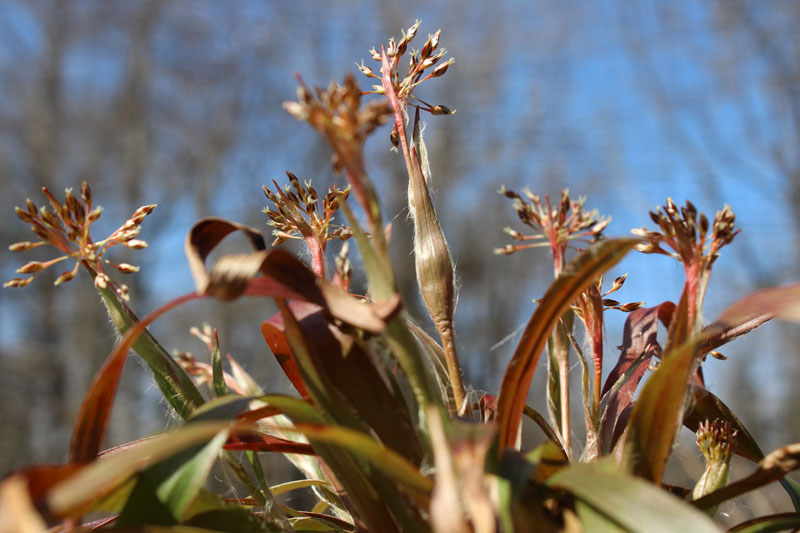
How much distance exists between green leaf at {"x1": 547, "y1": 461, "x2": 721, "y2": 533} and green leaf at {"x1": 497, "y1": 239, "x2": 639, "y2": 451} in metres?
0.12

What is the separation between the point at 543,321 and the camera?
0.55 meters

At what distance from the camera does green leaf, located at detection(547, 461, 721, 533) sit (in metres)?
0.38

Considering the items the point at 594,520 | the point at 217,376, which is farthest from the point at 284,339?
the point at 594,520

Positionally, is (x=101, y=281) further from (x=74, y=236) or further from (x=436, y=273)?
(x=436, y=273)

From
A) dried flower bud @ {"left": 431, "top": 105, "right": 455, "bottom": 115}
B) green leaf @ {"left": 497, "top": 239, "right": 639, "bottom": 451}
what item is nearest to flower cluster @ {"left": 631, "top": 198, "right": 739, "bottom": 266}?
green leaf @ {"left": 497, "top": 239, "right": 639, "bottom": 451}

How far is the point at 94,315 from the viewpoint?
30.2ft

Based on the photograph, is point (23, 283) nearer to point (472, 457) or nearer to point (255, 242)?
point (255, 242)

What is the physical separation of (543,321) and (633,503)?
18 cm

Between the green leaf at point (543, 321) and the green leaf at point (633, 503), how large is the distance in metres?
0.12

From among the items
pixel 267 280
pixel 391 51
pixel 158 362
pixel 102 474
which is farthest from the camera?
pixel 391 51

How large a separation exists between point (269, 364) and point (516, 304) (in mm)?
5897

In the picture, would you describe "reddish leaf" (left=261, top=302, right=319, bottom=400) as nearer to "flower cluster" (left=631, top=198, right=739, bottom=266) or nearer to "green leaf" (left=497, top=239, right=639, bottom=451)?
"green leaf" (left=497, top=239, right=639, bottom=451)

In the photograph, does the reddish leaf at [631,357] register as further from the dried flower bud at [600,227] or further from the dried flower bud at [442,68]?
the dried flower bud at [442,68]

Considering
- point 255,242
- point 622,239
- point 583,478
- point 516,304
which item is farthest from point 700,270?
point 516,304
